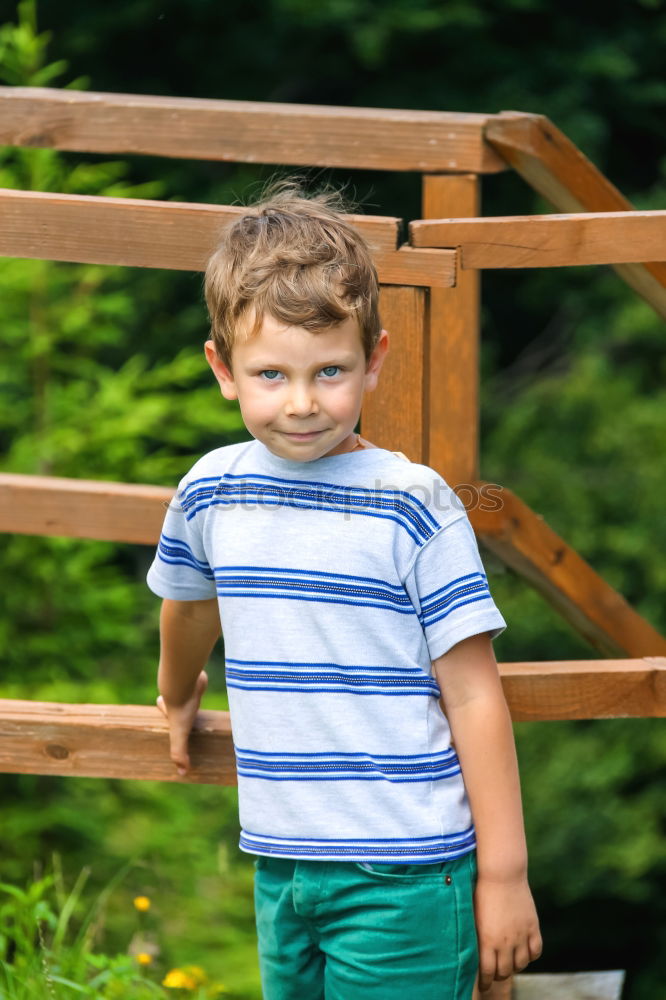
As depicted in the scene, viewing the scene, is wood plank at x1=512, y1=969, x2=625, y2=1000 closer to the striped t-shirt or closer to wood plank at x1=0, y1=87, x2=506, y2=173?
the striped t-shirt

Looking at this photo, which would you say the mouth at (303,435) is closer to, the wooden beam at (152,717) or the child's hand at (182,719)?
the child's hand at (182,719)

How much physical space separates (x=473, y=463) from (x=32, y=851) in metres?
2.33

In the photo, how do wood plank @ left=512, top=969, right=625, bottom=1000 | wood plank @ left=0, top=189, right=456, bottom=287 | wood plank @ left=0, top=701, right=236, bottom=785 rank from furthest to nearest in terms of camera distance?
wood plank @ left=512, top=969, right=625, bottom=1000 → wood plank @ left=0, top=701, right=236, bottom=785 → wood plank @ left=0, top=189, right=456, bottom=287

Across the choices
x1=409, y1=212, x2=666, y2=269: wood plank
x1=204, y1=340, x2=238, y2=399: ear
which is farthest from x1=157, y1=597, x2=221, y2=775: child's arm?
x1=409, y1=212, x2=666, y2=269: wood plank

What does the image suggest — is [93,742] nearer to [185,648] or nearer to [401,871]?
[185,648]

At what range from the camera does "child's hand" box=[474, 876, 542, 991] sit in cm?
129

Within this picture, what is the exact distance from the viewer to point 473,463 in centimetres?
197

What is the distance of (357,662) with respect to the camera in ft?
4.16

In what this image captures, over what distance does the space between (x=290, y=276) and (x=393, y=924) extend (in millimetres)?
616

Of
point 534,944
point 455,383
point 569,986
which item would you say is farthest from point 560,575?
point 534,944

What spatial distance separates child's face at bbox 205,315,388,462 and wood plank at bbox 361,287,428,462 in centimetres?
34

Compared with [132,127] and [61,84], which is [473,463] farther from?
[61,84]

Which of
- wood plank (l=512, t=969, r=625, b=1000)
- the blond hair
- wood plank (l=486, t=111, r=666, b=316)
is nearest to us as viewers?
the blond hair

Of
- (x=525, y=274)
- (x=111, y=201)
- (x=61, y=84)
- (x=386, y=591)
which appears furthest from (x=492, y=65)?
(x=386, y=591)
